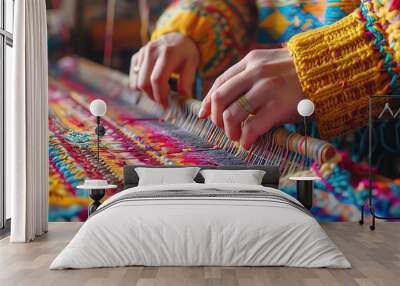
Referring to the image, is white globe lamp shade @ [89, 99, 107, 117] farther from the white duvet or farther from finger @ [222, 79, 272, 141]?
the white duvet

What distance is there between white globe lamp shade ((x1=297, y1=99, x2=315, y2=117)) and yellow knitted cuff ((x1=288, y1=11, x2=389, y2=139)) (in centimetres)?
11

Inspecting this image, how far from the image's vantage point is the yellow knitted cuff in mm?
5891

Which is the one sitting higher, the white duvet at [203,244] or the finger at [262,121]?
the finger at [262,121]

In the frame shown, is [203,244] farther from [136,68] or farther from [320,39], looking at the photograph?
[136,68]

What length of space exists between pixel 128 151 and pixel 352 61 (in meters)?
2.70

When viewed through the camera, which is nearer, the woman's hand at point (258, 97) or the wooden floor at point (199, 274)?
the wooden floor at point (199, 274)

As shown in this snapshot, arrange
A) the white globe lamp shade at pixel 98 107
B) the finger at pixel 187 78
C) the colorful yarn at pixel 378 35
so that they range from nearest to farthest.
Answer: the colorful yarn at pixel 378 35, the white globe lamp shade at pixel 98 107, the finger at pixel 187 78

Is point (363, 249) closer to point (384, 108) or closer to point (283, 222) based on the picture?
point (283, 222)

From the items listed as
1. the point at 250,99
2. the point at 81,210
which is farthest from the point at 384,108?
the point at 81,210

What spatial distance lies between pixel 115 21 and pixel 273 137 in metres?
2.30

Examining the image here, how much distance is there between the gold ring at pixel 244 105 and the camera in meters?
6.15

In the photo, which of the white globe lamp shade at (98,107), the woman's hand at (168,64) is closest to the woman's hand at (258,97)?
the woman's hand at (168,64)

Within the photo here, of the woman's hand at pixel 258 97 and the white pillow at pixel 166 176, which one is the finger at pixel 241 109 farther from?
the white pillow at pixel 166 176

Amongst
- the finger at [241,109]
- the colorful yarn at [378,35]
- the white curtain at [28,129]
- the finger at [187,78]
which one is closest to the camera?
the white curtain at [28,129]
